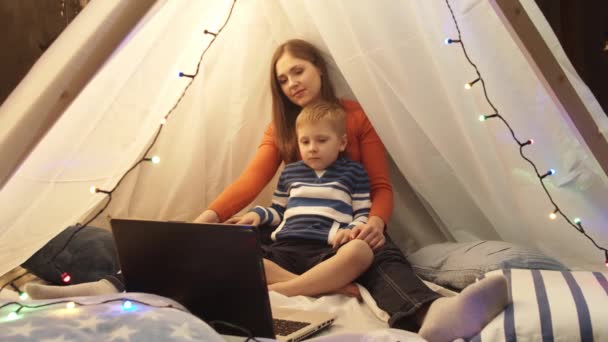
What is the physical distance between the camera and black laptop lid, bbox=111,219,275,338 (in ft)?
3.39

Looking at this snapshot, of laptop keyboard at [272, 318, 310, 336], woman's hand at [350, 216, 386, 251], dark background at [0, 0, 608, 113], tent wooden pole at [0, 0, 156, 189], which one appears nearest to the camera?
tent wooden pole at [0, 0, 156, 189]

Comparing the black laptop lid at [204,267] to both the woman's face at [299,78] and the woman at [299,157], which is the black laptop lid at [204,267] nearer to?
the woman at [299,157]

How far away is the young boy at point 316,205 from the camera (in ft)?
5.13

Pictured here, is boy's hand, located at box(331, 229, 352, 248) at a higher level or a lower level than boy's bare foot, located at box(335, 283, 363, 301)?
higher

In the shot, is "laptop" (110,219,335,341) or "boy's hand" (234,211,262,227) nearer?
"laptop" (110,219,335,341)

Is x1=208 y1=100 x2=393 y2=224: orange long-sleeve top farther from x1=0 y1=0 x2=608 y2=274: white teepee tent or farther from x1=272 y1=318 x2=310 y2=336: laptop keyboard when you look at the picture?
x1=272 y1=318 x2=310 y2=336: laptop keyboard

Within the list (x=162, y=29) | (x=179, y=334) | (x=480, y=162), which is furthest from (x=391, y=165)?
(x=179, y=334)

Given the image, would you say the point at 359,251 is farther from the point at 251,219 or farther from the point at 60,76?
the point at 60,76

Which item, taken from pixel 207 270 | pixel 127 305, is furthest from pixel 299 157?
pixel 127 305

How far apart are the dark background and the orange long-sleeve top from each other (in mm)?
969

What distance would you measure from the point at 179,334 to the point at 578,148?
1.04m

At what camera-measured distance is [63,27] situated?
2346 millimetres

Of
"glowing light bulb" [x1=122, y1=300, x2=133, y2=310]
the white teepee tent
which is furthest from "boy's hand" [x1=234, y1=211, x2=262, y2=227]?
"glowing light bulb" [x1=122, y1=300, x2=133, y2=310]

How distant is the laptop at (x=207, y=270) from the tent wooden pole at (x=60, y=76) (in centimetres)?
27
